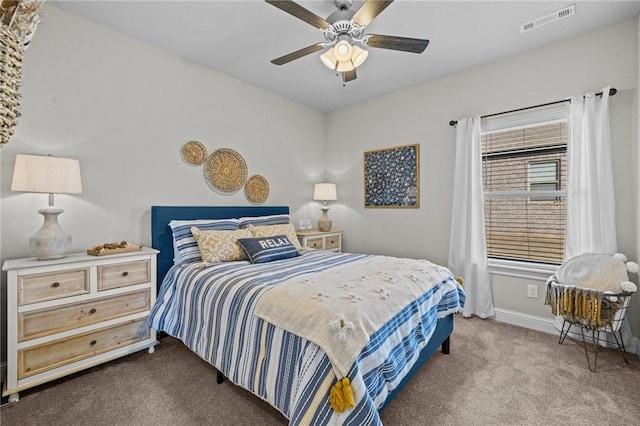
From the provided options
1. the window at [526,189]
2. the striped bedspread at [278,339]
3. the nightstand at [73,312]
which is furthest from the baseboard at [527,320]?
the nightstand at [73,312]

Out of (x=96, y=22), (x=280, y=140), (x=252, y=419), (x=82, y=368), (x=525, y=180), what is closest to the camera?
(x=252, y=419)

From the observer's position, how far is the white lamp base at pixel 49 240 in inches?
79.8

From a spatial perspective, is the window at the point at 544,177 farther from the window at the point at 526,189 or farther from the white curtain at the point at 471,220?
the white curtain at the point at 471,220

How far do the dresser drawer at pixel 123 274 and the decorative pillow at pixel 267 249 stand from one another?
78 centimetres

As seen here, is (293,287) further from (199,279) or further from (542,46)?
(542,46)

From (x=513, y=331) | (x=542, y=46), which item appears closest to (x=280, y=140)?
(x=542, y=46)

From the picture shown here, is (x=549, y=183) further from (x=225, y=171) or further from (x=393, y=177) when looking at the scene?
(x=225, y=171)

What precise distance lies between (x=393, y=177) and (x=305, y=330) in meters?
2.97

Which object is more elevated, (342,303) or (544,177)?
(544,177)

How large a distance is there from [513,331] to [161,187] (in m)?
3.71

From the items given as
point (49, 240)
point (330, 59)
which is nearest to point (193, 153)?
point (49, 240)

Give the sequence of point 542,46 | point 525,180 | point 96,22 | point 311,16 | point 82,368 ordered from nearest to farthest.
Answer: point 311,16
point 82,368
point 96,22
point 542,46
point 525,180

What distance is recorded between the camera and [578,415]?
1.71 m

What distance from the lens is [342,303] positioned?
151 cm
